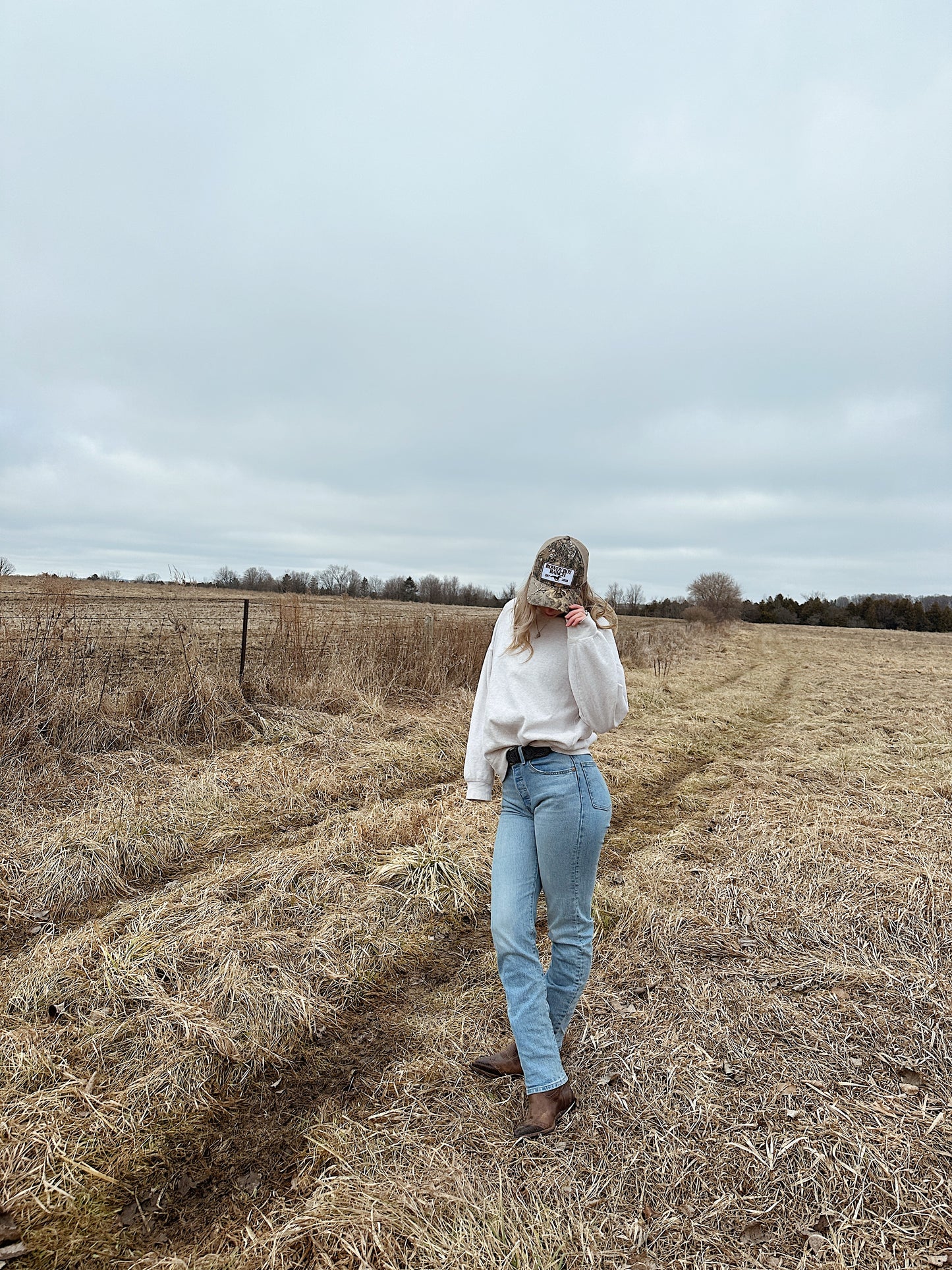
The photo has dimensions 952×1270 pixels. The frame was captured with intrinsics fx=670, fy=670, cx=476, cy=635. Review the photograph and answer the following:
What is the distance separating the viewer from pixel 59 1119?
2.39 m

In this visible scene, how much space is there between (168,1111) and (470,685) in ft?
27.8

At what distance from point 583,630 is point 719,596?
52.8 m

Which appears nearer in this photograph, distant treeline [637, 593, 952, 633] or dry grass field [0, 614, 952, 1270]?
dry grass field [0, 614, 952, 1270]

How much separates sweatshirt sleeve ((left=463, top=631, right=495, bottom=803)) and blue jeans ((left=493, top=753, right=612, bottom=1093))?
168mm

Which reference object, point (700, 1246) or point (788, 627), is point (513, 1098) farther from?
point (788, 627)

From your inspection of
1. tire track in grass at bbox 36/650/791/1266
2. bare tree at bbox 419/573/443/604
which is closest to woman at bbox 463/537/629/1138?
tire track in grass at bbox 36/650/791/1266

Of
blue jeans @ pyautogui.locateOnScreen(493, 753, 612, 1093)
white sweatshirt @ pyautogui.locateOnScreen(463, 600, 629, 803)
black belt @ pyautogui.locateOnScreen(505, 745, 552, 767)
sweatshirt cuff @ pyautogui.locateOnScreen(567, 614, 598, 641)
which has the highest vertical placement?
sweatshirt cuff @ pyautogui.locateOnScreen(567, 614, 598, 641)

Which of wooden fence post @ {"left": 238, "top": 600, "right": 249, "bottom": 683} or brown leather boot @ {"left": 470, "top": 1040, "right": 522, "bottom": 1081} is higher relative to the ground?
wooden fence post @ {"left": 238, "top": 600, "right": 249, "bottom": 683}

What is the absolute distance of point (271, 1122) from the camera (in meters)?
2.48

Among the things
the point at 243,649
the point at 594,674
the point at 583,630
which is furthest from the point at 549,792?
the point at 243,649

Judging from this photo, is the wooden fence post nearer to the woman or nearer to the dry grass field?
the dry grass field

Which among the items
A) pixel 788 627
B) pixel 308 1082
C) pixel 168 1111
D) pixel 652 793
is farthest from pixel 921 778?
pixel 788 627

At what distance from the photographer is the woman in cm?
230

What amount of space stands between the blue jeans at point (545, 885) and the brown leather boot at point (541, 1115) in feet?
0.14
